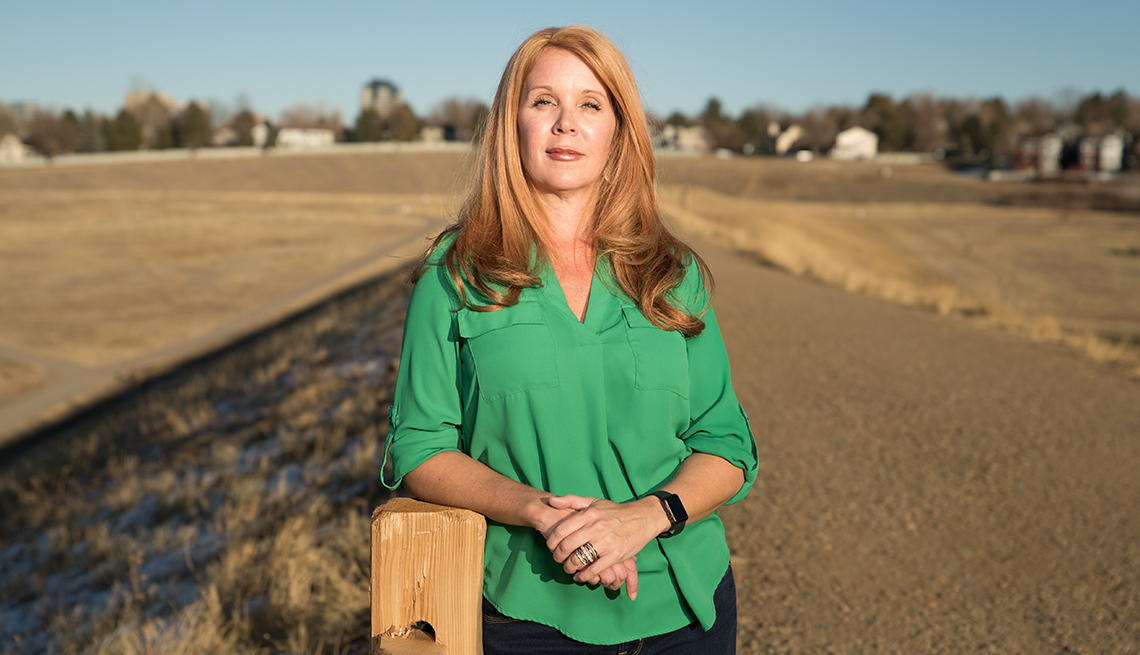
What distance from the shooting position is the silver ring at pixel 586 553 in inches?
62.8

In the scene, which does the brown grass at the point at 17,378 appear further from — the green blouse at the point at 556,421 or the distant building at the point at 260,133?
the distant building at the point at 260,133

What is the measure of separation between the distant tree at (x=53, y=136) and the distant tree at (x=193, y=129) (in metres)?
10.4

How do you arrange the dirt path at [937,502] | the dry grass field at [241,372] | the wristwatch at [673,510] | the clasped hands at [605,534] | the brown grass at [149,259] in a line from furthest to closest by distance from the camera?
1. the brown grass at [149,259]
2. the dry grass field at [241,372]
3. the dirt path at [937,502]
4. the wristwatch at [673,510]
5. the clasped hands at [605,534]

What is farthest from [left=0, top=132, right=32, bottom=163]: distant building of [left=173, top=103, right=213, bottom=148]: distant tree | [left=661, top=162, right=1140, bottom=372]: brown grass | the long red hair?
the long red hair

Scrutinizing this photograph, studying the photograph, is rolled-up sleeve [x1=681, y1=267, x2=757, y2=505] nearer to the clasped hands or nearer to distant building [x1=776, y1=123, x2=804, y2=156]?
the clasped hands

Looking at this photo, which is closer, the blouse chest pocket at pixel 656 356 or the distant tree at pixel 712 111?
the blouse chest pocket at pixel 656 356

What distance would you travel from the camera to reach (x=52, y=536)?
667 centimetres

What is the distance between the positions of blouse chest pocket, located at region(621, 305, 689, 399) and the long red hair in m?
0.03

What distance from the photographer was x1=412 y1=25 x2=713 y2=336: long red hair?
1833 millimetres

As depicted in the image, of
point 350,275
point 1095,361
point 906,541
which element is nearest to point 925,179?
point 350,275

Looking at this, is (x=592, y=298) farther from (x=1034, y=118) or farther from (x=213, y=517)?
(x=1034, y=118)

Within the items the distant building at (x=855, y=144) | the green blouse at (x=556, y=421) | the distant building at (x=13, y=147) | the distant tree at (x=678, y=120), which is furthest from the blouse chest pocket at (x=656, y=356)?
the distant tree at (x=678, y=120)

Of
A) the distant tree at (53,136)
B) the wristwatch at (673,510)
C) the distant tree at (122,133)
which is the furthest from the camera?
the distant tree at (122,133)

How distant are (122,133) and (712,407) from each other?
101 metres
